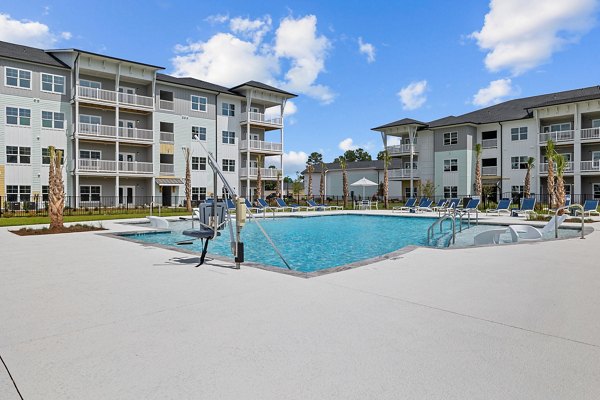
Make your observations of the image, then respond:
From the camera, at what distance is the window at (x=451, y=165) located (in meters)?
43.0

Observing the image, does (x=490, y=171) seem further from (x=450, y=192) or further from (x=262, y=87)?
(x=262, y=87)

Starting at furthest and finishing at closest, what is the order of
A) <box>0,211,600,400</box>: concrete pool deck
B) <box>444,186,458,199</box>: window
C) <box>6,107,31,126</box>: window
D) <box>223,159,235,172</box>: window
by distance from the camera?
<box>444,186,458,199</box>: window
<box>223,159,235,172</box>: window
<box>6,107,31,126</box>: window
<box>0,211,600,400</box>: concrete pool deck

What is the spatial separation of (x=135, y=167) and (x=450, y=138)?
3245 cm

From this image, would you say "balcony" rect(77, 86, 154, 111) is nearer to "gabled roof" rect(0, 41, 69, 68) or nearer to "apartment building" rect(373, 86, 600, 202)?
"gabled roof" rect(0, 41, 69, 68)

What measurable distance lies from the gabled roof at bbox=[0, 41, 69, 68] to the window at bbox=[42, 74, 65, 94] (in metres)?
0.96

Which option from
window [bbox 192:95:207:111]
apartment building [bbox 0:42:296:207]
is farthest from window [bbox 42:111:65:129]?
window [bbox 192:95:207:111]

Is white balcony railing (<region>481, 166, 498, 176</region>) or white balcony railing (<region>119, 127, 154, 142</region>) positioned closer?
white balcony railing (<region>119, 127, 154, 142</region>)

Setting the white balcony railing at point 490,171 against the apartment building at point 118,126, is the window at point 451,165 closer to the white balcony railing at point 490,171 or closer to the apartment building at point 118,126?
the white balcony railing at point 490,171

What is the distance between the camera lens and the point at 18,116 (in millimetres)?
29906

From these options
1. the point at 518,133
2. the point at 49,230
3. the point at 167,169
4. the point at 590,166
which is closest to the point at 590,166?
the point at 590,166

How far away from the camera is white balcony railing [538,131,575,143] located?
3522 centimetres

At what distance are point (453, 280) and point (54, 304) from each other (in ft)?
18.6

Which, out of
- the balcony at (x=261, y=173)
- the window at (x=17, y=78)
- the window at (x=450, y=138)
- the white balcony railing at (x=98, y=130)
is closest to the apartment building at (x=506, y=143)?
the window at (x=450, y=138)

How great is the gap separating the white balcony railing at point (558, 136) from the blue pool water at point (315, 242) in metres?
23.7
